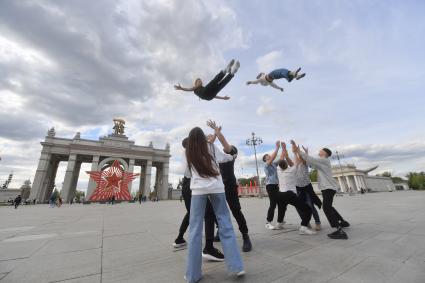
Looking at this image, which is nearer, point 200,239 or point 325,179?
point 200,239

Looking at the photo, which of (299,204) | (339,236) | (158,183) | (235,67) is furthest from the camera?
(158,183)

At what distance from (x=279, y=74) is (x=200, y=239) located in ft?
18.0

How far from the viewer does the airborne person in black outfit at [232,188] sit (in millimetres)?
3152

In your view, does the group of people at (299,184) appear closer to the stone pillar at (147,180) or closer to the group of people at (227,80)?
the group of people at (227,80)

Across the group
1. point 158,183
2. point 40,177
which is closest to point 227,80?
point 40,177

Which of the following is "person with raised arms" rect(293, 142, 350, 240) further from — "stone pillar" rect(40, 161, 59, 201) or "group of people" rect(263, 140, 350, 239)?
"stone pillar" rect(40, 161, 59, 201)

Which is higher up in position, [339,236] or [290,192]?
[290,192]

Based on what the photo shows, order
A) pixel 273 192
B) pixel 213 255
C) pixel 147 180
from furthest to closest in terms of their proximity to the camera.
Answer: pixel 147 180, pixel 273 192, pixel 213 255

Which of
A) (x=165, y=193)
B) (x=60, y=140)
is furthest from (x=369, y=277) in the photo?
(x=60, y=140)

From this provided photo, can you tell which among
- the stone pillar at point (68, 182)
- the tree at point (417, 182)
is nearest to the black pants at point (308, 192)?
the stone pillar at point (68, 182)

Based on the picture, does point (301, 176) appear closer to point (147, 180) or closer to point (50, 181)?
point (147, 180)

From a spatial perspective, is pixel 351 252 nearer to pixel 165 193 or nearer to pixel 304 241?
pixel 304 241

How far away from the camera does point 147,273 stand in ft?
7.81

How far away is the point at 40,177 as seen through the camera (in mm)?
36219
